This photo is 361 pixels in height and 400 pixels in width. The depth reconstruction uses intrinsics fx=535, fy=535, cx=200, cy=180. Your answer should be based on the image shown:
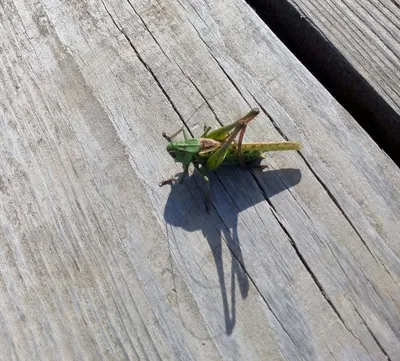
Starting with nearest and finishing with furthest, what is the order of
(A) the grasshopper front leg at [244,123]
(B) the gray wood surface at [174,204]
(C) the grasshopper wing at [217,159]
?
(B) the gray wood surface at [174,204] < (A) the grasshopper front leg at [244,123] < (C) the grasshopper wing at [217,159]

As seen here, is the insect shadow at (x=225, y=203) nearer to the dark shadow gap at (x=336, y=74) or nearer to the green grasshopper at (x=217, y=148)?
the green grasshopper at (x=217, y=148)

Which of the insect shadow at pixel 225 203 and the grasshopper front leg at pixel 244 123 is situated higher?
the grasshopper front leg at pixel 244 123

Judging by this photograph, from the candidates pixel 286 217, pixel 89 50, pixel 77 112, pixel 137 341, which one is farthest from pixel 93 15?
pixel 137 341

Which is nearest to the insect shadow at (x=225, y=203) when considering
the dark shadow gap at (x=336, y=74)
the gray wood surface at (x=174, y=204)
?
the gray wood surface at (x=174, y=204)

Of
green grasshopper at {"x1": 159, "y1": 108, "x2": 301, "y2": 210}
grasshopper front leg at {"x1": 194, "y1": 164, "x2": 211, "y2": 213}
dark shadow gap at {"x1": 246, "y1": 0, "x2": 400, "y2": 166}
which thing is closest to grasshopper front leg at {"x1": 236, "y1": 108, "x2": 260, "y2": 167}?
green grasshopper at {"x1": 159, "y1": 108, "x2": 301, "y2": 210}

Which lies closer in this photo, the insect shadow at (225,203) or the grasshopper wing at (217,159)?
the insect shadow at (225,203)

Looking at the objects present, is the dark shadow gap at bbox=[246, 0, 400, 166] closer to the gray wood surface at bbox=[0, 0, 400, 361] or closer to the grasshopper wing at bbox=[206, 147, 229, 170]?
the gray wood surface at bbox=[0, 0, 400, 361]

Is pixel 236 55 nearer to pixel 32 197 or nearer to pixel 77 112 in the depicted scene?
pixel 77 112

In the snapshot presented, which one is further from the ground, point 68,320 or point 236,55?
point 236,55
